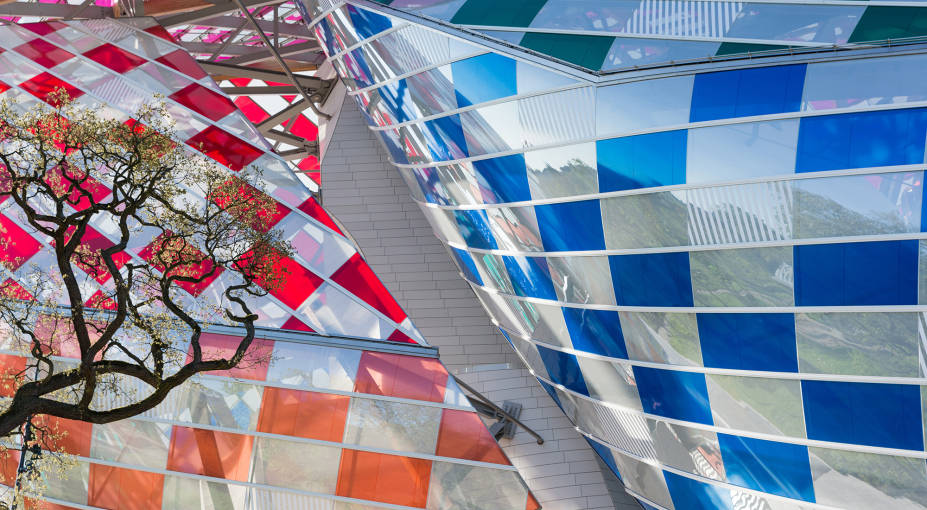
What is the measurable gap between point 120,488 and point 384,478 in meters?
3.84

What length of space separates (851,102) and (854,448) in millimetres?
3822

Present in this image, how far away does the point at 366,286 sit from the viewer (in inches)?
456

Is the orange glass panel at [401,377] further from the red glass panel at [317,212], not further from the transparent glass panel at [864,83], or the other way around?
the transparent glass panel at [864,83]

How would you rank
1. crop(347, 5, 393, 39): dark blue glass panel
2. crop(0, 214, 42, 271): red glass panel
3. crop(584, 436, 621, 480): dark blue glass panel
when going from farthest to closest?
crop(0, 214, 42, 271): red glass panel, crop(584, 436, 621, 480): dark blue glass panel, crop(347, 5, 393, 39): dark blue glass panel

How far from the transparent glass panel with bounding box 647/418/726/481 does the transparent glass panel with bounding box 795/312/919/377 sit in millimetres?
1674

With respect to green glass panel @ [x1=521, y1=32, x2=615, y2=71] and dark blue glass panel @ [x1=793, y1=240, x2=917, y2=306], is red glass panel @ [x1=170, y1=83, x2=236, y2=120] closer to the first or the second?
green glass panel @ [x1=521, y1=32, x2=615, y2=71]

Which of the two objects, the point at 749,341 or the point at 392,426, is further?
the point at 392,426

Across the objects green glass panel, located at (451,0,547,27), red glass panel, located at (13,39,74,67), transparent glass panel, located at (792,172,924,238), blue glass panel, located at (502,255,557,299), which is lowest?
blue glass panel, located at (502,255,557,299)

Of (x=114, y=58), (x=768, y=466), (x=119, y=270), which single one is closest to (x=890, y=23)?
(x=768, y=466)

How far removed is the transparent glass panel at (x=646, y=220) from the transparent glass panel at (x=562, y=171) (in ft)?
1.21

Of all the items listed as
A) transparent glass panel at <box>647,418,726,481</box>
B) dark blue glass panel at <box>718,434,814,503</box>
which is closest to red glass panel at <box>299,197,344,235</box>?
transparent glass panel at <box>647,418,726,481</box>

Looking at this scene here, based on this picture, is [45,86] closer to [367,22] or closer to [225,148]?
[225,148]

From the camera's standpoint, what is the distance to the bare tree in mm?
7816

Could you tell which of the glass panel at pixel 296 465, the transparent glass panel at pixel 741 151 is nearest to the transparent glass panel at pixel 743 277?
the transparent glass panel at pixel 741 151
